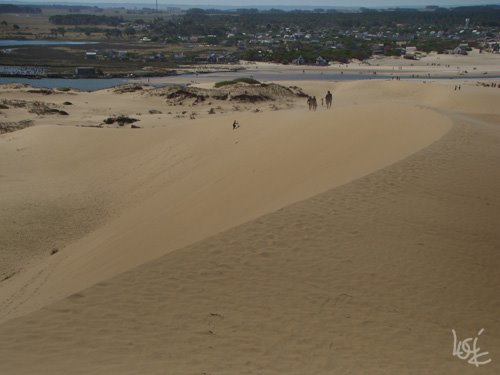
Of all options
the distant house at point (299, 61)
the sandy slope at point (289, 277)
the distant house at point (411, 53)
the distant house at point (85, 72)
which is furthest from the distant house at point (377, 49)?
the sandy slope at point (289, 277)

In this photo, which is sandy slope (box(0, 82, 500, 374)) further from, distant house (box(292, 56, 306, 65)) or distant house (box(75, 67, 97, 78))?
→ distant house (box(292, 56, 306, 65))

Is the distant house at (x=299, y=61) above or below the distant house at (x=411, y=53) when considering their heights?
below

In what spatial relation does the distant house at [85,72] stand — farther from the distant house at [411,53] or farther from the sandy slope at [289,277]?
the sandy slope at [289,277]

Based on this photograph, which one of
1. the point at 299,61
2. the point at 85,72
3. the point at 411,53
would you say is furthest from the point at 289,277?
the point at 411,53

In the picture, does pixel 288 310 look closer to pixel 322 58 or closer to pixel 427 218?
pixel 427 218

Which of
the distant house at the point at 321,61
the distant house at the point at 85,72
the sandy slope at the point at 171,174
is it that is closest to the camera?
the sandy slope at the point at 171,174

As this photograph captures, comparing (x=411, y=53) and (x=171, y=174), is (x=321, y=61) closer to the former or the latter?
(x=411, y=53)

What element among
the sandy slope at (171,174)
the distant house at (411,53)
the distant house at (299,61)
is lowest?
the sandy slope at (171,174)

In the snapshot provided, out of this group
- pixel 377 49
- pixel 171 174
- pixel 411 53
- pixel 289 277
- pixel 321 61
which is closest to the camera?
pixel 289 277

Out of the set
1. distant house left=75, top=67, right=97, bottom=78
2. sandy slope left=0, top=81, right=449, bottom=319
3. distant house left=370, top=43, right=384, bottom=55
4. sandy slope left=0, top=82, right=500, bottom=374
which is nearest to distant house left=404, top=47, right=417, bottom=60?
distant house left=370, top=43, right=384, bottom=55

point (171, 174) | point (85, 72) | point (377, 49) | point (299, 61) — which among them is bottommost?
point (171, 174)
